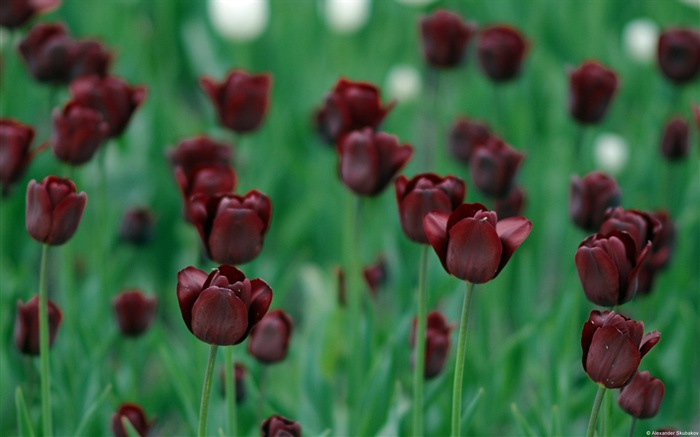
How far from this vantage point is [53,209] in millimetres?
1207

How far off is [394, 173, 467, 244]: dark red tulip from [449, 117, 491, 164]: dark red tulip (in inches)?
27.9

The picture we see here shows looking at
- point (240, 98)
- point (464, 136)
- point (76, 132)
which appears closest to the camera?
point (76, 132)

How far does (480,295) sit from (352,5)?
1.17 metres

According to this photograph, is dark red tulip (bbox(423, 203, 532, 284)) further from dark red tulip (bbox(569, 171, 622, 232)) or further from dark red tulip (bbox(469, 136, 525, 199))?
dark red tulip (bbox(469, 136, 525, 199))

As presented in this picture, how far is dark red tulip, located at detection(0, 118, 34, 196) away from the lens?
A: 1.46 meters

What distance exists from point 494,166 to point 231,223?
58 cm

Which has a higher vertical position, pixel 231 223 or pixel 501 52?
pixel 501 52

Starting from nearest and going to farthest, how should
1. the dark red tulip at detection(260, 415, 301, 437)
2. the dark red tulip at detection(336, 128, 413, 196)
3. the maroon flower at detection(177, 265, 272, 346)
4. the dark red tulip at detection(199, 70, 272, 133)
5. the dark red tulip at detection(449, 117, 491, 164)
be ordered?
the maroon flower at detection(177, 265, 272, 346) < the dark red tulip at detection(260, 415, 301, 437) < the dark red tulip at detection(336, 128, 413, 196) < the dark red tulip at detection(199, 70, 272, 133) < the dark red tulip at detection(449, 117, 491, 164)

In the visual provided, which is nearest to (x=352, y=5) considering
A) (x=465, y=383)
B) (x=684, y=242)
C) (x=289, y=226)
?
(x=289, y=226)

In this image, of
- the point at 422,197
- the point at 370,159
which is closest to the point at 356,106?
the point at 370,159

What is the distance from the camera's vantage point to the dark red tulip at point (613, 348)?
1.04m

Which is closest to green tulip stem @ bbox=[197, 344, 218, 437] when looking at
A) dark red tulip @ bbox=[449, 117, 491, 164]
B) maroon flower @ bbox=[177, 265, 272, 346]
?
→ maroon flower @ bbox=[177, 265, 272, 346]

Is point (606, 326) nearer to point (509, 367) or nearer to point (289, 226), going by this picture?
point (509, 367)

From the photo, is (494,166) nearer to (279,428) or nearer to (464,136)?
Result: (464,136)
